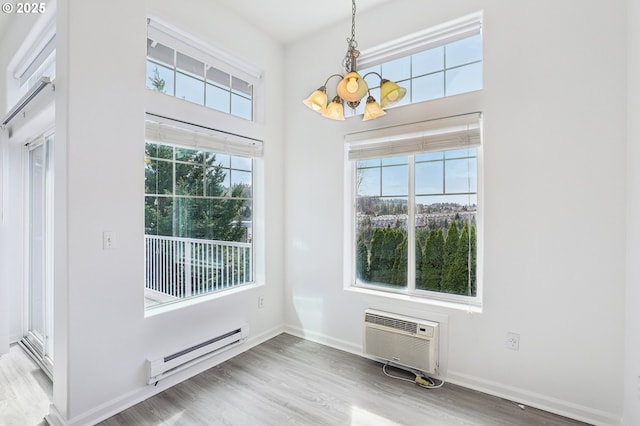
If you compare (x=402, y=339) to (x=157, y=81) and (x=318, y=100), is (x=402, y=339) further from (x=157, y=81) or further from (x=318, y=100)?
(x=157, y=81)

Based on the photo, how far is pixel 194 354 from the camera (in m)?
2.50

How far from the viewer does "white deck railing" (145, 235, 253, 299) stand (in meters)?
2.46

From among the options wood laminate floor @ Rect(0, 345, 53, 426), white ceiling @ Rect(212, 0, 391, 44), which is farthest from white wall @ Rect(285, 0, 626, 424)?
wood laminate floor @ Rect(0, 345, 53, 426)

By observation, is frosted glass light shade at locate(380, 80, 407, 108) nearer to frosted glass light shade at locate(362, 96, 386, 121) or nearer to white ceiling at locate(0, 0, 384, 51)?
frosted glass light shade at locate(362, 96, 386, 121)

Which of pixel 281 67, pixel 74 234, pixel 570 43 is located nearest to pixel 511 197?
pixel 570 43

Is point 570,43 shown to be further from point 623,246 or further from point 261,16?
point 261,16

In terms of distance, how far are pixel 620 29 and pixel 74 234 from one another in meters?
3.63

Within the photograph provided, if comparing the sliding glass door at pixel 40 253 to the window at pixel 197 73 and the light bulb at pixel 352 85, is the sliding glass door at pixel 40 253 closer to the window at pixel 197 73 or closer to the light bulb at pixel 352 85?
the window at pixel 197 73

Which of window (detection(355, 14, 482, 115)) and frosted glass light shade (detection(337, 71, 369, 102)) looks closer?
frosted glass light shade (detection(337, 71, 369, 102))

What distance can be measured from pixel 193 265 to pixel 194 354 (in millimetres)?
744

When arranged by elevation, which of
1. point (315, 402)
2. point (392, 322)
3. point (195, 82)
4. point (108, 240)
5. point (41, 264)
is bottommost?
point (315, 402)

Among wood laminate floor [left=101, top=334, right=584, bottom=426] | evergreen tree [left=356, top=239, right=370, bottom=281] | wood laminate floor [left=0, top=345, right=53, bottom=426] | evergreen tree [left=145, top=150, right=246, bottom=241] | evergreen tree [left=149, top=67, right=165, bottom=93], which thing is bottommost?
wood laminate floor [left=101, top=334, right=584, bottom=426]

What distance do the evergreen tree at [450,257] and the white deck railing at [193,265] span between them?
1.95 metres

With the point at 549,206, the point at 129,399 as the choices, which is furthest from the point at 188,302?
the point at 549,206
